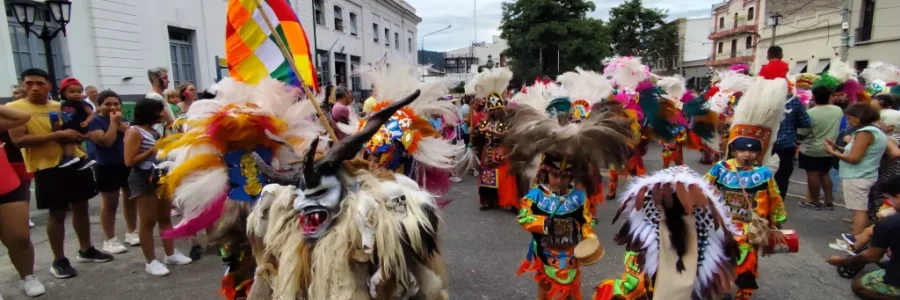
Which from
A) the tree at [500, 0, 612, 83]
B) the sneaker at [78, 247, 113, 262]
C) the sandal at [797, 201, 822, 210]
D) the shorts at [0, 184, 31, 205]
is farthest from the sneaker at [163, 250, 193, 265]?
the tree at [500, 0, 612, 83]

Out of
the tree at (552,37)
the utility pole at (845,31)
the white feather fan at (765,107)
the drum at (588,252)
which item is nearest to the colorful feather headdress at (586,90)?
the white feather fan at (765,107)

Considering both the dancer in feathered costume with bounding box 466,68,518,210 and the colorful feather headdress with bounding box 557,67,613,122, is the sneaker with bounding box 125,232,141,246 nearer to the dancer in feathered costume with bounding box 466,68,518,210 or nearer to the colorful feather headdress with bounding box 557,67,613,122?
the dancer in feathered costume with bounding box 466,68,518,210

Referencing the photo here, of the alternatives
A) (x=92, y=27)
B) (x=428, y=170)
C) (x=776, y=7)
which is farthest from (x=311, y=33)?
(x=776, y=7)

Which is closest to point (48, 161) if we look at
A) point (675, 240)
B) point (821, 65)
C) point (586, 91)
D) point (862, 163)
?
point (675, 240)

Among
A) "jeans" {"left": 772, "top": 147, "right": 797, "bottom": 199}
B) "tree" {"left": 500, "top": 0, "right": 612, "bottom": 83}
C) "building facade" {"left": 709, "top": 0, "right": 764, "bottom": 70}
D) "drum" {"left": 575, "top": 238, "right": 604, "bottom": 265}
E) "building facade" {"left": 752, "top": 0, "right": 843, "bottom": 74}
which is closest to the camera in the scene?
"drum" {"left": 575, "top": 238, "right": 604, "bottom": 265}

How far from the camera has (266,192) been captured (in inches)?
71.6

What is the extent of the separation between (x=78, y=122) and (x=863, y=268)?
7.08 m

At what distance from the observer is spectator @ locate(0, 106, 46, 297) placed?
10.5 ft

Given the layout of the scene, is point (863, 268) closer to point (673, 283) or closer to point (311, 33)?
point (673, 283)

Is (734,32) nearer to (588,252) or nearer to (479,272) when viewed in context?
(479,272)

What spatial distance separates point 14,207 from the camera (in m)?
3.29

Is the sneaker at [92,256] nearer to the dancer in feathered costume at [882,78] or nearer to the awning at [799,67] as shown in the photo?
the dancer in feathered costume at [882,78]

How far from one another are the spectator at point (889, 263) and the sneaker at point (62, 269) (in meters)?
6.50

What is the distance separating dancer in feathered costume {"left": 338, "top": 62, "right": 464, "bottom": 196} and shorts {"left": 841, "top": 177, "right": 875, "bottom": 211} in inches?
162
